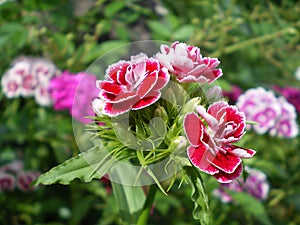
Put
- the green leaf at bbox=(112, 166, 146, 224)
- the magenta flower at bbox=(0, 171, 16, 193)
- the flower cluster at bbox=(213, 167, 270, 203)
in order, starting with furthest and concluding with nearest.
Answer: the magenta flower at bbox=(0, 171, 16, 193)
the flower cluster at bbox=(213, 167, 270, 203)
the green leaf at bbox=(112, 166, 146, 224)

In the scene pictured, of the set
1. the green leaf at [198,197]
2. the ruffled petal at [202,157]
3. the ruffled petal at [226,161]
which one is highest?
the ruffled petal at [202,157]

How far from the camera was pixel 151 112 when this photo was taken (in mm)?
1013

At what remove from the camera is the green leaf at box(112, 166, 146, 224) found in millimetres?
1276

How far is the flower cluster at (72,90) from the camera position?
5.93ft

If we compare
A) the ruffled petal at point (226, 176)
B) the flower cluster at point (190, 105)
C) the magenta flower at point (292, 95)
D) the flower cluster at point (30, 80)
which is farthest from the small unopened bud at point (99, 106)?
the magenta flower at point (292, 95)

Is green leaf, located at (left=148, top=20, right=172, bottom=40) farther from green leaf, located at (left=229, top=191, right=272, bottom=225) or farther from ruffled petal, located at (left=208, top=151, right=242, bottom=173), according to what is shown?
ruffled petal, located at (left=208, top=151, right=242, bottom=173)

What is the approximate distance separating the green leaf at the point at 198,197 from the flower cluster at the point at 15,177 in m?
1.14

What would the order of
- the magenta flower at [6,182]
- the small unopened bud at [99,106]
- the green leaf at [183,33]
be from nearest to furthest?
the small unopened bud at [99,106], the magenta flower at [6,182], the green leaf at [183,33]

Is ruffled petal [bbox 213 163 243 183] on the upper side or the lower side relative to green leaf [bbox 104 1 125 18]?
upper

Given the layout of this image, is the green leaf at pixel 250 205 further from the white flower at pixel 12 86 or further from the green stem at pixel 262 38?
the white flower at pixel 12 86

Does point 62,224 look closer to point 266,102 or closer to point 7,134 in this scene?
point 7,134

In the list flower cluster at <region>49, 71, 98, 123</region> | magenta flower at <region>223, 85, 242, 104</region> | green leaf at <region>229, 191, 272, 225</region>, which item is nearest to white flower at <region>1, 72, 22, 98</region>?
flower cluster at <region>49, 71, 98, 123</region>

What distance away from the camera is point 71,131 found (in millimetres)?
2076

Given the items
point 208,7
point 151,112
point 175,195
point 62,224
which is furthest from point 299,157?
point 151,112
